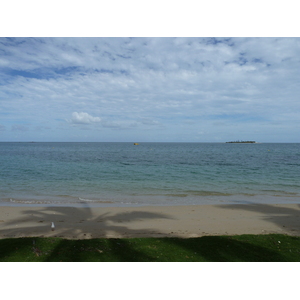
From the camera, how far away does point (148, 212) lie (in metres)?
13.8

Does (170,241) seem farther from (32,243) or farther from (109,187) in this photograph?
(109,187)

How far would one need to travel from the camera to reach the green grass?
20.0 ft

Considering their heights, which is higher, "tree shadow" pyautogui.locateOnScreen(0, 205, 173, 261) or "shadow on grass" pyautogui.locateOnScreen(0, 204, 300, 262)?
"shadow on grass" pyautogui.locateOnScreen(0, 204, 300, 262)

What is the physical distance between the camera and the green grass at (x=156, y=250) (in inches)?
240

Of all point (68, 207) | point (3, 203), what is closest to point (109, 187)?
point (68, 207)

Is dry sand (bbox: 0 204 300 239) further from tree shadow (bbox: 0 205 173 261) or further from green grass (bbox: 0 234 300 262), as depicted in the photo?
green grass (bbox: 0 234 300 262)

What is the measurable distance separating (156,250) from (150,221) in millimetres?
5207

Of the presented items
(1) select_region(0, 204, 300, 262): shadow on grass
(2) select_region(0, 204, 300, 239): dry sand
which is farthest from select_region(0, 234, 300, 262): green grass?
(2) select_region(0, 204, 300, 239): dry sand

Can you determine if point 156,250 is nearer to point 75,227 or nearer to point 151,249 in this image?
point 151,249

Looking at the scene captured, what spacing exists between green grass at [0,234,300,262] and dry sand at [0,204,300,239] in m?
2.13

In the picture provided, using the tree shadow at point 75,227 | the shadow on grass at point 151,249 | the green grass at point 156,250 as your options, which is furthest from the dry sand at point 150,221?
the green grass at point 156,250

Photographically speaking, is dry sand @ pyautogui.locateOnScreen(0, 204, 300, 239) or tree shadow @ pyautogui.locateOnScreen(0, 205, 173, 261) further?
dry sand @ pyautogui.locateOnScreen(0, 204, 300, 239)

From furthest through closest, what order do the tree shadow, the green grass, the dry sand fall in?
the dry sand, the tree shadow, the green grass

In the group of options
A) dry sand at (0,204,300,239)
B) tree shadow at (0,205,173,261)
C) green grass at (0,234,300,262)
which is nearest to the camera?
green grass at (0,234,300,262)
